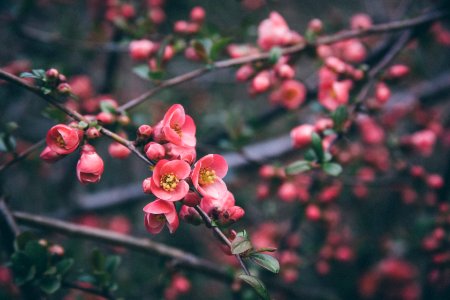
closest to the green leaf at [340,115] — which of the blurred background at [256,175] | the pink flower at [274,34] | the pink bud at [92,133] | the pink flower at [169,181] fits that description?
the blurred background at [256,175]

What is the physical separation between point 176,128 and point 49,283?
51 cm

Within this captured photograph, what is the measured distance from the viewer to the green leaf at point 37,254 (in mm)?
900

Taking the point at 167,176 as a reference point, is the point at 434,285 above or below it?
above

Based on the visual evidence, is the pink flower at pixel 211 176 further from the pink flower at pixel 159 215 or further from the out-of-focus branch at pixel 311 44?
the out-of-focus branch at pixel 311 44

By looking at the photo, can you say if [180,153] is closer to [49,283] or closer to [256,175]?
[49,283]

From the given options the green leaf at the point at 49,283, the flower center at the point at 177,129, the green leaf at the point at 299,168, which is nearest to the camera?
the flower center at the point at 177,129

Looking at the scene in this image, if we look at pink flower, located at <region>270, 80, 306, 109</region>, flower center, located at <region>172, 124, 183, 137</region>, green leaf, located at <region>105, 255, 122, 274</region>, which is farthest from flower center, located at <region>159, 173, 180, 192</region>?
pink flower, located at <region>270, 80, 306, 109</region>

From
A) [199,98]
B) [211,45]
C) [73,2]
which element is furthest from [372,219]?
[73,2]

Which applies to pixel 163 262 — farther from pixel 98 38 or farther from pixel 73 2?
pixel 73 2

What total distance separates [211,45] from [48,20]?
68.9 inches

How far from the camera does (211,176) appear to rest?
787mm

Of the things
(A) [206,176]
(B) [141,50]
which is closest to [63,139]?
(A) [206,176]

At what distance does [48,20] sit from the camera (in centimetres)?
237

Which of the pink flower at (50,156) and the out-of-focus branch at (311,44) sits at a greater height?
the out-of-focus branch at (311,44)
